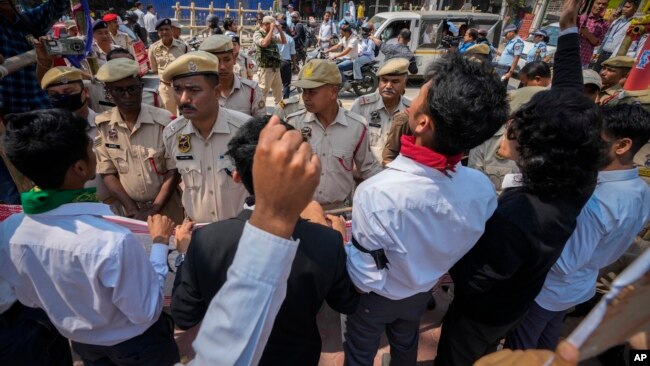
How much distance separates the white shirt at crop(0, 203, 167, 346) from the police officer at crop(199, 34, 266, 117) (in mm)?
2507

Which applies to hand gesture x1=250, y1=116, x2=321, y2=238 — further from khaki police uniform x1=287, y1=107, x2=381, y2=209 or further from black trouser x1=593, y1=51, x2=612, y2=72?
black trouser x1=593, y1=51, x2=612, y2=72

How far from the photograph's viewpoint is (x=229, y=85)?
3.79 meters

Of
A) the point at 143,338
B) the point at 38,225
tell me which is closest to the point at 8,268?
the point at 38,225

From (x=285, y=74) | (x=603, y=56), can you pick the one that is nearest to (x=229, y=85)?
(x=285, y=74)

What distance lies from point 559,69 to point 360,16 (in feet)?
74.3

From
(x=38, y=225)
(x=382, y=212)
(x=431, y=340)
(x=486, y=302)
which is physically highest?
(x=382, y=212)

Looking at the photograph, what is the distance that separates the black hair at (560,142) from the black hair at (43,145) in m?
1.90

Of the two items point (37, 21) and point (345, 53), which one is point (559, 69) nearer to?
point (37, 21)

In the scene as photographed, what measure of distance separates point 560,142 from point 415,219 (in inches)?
24.7

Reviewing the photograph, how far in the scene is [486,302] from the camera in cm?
170

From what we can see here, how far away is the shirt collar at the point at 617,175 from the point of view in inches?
68.8

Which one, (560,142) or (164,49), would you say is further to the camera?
(164,49)

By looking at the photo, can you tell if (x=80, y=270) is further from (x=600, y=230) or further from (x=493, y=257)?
(x=600, y=230)

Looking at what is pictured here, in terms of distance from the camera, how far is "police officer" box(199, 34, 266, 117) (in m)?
3.70
